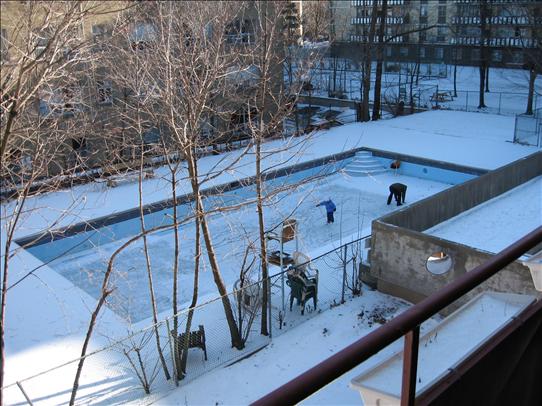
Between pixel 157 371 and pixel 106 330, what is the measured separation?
143cm

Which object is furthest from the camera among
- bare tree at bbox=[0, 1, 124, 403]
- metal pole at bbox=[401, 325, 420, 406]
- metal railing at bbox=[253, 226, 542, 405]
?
bare tree at bbox=[0, 1, 124, 403]

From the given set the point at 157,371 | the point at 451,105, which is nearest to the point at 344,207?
the point at 157,371

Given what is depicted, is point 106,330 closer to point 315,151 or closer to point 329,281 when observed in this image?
point 329,281

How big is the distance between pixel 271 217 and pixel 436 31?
39.9m

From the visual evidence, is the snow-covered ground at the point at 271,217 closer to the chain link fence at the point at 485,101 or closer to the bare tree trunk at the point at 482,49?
the bare tree trunk at the point at 482,49

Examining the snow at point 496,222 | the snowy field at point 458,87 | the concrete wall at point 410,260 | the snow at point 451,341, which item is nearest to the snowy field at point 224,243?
the concrete wall at point 410,260

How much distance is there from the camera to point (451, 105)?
31719mm

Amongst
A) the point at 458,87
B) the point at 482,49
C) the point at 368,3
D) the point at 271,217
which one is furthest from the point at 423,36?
the point at 271,217

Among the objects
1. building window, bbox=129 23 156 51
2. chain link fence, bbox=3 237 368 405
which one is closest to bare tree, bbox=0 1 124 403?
chain link fence, bbox=3 237 368 405

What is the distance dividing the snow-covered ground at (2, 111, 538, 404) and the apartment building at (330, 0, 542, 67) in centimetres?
2240

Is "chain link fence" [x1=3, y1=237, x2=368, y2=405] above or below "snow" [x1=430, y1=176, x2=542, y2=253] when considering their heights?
below

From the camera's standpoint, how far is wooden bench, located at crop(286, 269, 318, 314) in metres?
9.56

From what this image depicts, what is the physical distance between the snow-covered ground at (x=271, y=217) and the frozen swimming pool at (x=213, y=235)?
82mm

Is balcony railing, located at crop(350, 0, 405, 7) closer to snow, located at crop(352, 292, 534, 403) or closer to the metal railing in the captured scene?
snow, located at crop(352, 292, 534, 403)
